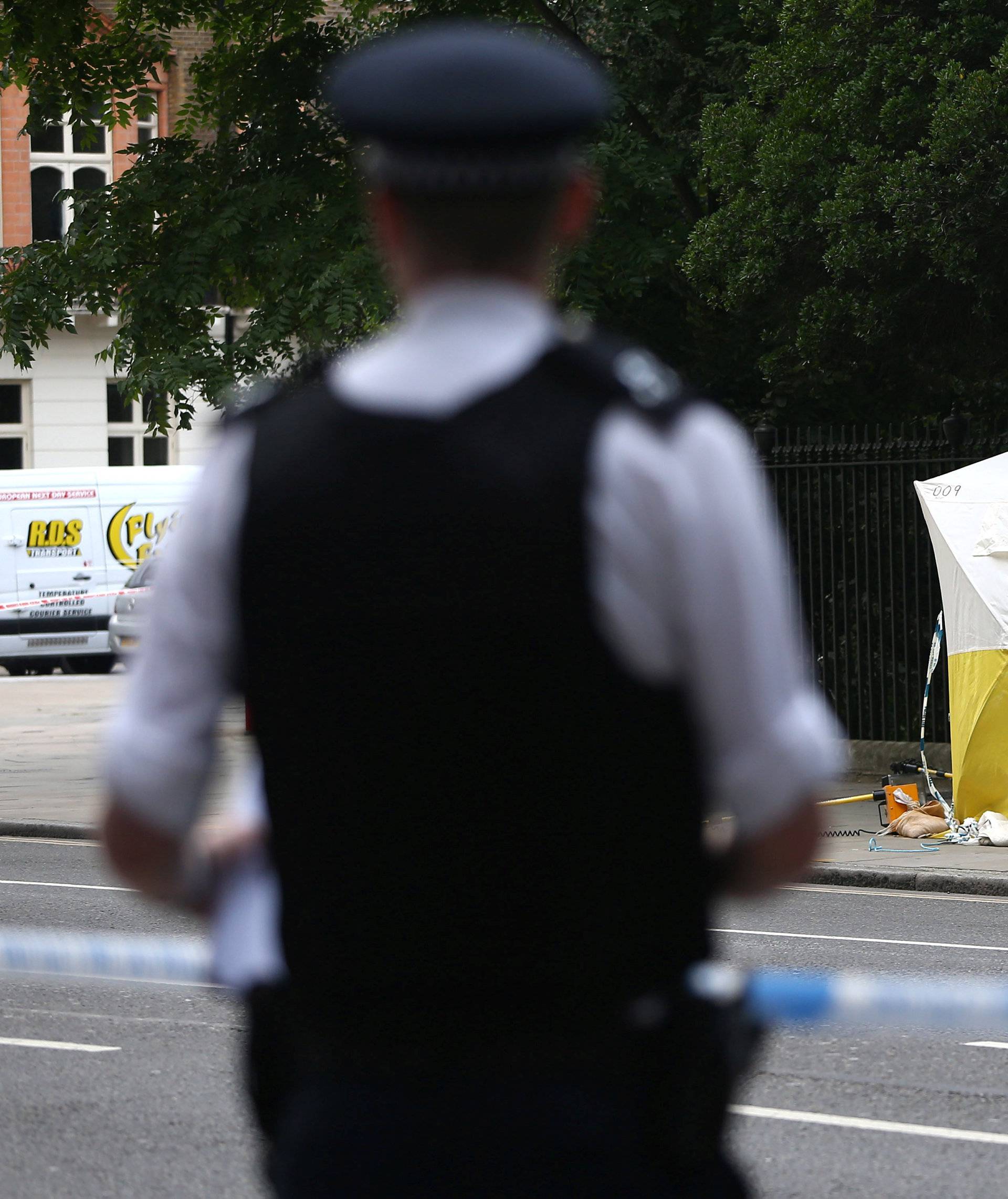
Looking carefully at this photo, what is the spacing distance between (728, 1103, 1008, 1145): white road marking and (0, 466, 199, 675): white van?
24.2 m

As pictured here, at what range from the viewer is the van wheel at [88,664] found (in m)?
32.3

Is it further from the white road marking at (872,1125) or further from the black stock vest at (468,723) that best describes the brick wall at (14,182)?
the black stock vest at (468,723)

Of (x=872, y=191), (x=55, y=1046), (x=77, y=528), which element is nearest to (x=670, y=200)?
(x=872, y=191)

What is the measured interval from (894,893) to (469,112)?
10295 millimetres

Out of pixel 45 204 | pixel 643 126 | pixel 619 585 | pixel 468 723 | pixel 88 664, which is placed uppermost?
pixel 45 204

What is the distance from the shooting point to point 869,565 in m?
15.8

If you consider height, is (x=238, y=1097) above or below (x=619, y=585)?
below

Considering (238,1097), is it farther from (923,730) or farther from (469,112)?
(923,730)

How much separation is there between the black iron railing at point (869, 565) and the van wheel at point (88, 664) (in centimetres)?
1815

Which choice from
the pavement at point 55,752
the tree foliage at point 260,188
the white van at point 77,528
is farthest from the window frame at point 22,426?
the tree foliage at point 260,188

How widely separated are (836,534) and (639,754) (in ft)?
47.6

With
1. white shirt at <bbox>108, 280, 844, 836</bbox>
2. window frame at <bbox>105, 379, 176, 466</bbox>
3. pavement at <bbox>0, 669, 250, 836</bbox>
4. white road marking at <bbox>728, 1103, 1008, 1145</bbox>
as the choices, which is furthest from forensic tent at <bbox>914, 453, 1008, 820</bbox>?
window frame at <bbox>105, 379, 176, 466</bbox>

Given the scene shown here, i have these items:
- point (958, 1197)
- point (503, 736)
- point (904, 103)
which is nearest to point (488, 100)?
point (503, 736)

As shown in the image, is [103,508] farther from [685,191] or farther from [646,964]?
[646,964]
